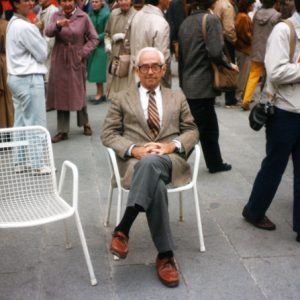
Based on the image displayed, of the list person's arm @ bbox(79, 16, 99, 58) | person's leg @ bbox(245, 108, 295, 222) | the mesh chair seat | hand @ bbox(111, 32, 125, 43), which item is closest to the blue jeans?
person's arm @ bbox(79, 16, 99, 58)

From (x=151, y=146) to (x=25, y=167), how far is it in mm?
850

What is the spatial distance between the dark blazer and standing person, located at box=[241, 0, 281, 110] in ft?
9.83

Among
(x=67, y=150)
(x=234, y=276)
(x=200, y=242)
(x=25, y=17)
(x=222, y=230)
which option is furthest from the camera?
(x=67, y=150)

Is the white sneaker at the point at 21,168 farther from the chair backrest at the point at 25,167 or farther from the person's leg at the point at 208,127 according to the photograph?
the person's leg at the point at 208,127

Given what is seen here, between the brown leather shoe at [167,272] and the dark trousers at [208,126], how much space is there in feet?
6.88

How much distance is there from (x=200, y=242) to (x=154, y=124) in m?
0.87

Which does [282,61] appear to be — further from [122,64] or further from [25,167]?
[122,64]

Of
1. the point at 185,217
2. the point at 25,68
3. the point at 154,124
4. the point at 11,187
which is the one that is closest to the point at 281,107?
the point at 154,124

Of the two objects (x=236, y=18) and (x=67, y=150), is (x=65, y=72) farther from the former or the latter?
(x=236, y=18)

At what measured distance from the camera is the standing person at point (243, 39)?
8.04 meters

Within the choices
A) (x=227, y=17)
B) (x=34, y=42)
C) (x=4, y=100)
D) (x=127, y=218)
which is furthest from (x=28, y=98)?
(x=227, y=17)

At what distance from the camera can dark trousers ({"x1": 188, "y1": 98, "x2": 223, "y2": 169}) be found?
5.17m

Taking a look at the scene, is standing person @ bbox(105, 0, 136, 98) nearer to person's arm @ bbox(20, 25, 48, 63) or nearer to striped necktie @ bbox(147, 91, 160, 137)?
person's arm @ bbox(20, 25, 48, 63)

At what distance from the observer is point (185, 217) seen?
4238 mm
